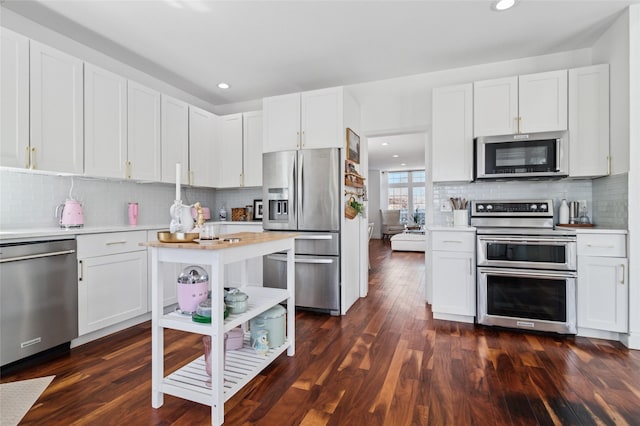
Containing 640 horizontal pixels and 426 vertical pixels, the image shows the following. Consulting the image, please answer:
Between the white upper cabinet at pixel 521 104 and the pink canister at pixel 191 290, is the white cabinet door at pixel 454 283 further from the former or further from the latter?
the pink canister at pixel 191 290

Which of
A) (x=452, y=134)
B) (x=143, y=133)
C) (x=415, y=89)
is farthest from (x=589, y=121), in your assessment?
(x=143, y=133)

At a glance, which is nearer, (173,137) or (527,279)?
(527,279)

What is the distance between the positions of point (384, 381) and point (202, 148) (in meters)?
3.43

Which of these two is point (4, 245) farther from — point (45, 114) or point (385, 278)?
point (385, 278)

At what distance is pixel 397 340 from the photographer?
106 inches

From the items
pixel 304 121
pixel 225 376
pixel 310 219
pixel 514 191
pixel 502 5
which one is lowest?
pixel 225 376

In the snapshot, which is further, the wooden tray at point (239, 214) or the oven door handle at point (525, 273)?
the wooden tray at point (239, 214)

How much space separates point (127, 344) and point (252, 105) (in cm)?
340

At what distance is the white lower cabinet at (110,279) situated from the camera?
2.55 metres

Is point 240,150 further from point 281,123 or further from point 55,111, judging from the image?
point 55,111

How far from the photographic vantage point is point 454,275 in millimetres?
3098

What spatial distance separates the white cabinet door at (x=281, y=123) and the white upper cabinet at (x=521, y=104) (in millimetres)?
1885

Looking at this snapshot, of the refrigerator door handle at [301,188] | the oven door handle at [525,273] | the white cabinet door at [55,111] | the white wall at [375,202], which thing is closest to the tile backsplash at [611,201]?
the oven door handle at [525,273]

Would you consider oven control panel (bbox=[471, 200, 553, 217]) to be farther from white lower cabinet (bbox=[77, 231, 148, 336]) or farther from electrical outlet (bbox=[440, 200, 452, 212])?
white lower cabinet (bbox=[77, 231, 148, 336])
